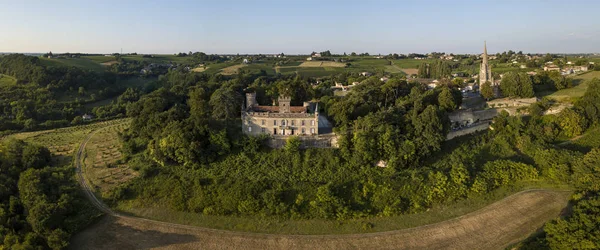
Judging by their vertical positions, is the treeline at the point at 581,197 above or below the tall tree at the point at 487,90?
below

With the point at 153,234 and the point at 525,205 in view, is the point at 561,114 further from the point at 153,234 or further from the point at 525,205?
the point at 153,234

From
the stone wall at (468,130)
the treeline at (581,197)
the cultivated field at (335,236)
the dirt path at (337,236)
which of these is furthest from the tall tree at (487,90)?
the cultivated field at (335,236)

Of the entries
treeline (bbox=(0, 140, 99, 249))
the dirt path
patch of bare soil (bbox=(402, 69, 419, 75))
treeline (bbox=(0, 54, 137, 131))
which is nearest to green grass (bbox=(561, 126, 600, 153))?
→ the dirt path

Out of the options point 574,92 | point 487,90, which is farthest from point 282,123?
point 574,92

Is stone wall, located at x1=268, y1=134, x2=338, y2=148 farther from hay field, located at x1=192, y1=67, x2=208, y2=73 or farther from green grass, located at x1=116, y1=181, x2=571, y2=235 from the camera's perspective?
hay field, located at x1=192, y1=67, x2=208, y2=73

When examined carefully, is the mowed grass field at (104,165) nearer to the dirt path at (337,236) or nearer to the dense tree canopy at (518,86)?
the dirt path at (337,236)

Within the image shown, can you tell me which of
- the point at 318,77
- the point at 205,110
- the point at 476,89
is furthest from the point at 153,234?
the point at 318,77

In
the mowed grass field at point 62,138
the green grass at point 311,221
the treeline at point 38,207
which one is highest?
the mowed grass field at point 62,138
